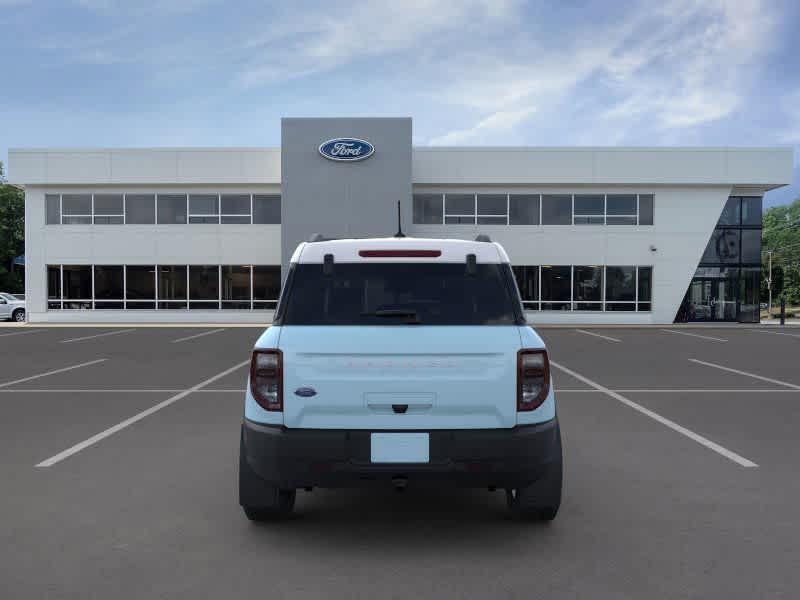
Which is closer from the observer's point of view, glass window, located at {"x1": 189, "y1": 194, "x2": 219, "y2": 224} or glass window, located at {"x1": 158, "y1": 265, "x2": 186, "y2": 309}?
glass window, located at {"x1": 158, "y1": 265, "x2": 186, "y2": 309}

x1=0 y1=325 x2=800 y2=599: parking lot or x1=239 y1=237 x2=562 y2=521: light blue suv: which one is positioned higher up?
x1=239 y1=237 x2=562 y2=521: light blue suv

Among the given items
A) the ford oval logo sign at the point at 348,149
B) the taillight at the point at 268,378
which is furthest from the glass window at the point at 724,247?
the taillight at the point at 268,378

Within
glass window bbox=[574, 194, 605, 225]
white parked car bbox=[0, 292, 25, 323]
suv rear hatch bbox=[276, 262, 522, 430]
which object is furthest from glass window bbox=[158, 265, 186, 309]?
suv rear hatch bbox=[276, 262, 522, 430]

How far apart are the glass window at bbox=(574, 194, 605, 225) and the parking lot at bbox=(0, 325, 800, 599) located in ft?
67.4

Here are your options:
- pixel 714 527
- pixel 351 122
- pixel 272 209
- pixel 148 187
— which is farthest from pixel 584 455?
pixel 148 187

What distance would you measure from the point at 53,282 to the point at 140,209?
193 inches

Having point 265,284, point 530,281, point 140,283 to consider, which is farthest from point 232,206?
point 530,281

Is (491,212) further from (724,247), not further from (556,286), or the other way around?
(724,247)

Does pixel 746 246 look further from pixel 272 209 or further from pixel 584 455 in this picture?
pixel 584 455

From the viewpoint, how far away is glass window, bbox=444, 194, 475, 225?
29.1 m

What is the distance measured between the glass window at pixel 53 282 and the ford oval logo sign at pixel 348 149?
12.9m

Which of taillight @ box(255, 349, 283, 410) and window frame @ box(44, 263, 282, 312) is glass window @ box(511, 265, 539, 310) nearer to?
window frame @ box(44, 263, 282, 312)

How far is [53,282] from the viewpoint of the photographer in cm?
2945

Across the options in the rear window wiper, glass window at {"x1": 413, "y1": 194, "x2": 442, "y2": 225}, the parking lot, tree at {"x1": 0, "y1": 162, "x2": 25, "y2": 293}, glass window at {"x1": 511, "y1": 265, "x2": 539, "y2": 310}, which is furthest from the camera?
tree at {"x1": 0, "y1": 162, "x2": 25, "y2": 293}
